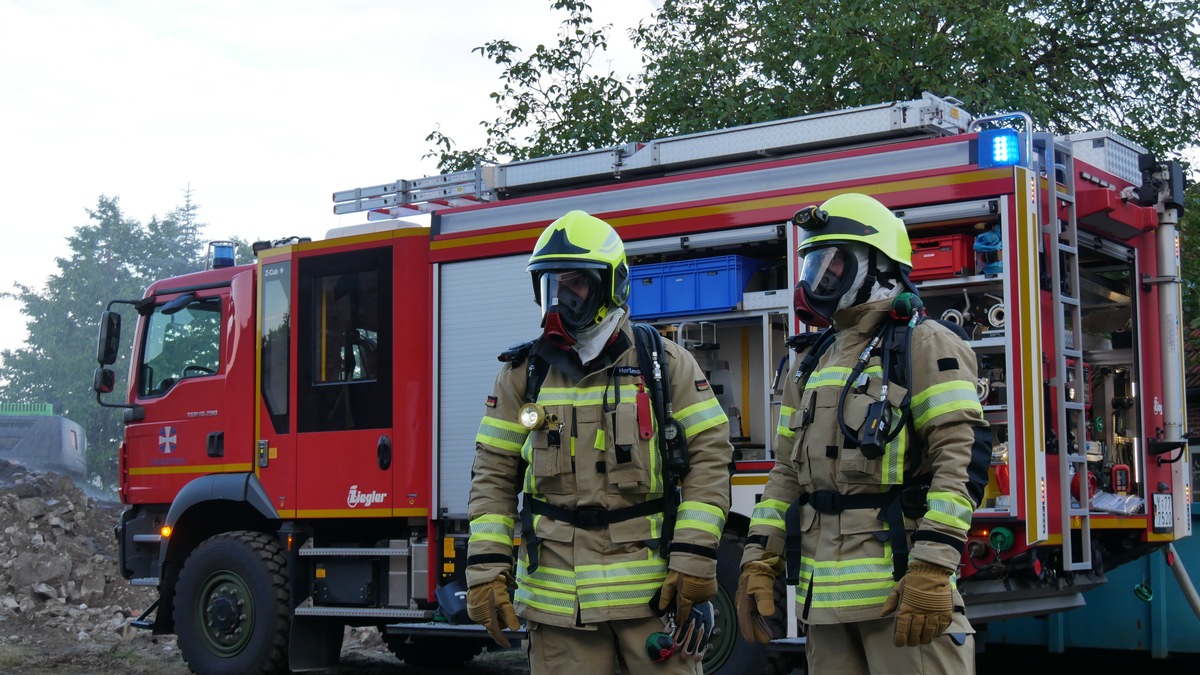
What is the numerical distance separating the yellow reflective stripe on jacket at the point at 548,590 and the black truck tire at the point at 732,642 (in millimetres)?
3135

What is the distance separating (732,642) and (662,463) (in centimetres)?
342

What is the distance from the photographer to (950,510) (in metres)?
3.80

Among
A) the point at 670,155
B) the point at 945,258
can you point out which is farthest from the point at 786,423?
the point at 670,155

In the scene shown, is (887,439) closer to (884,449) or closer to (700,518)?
(884,449)

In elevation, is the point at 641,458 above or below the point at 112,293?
below

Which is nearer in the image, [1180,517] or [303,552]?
[1180,517]

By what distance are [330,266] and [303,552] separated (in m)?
1.94

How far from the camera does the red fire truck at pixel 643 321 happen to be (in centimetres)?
692

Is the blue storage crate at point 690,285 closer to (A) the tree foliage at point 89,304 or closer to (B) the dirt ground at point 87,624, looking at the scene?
(B) the dirt ground at point 87,624

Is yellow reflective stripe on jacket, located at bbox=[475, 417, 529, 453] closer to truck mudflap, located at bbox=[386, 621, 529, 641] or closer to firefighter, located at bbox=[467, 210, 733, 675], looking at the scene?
firefighter, located at bbox=[467, 210, 733, 675]

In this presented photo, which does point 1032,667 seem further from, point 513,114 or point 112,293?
point 112,293

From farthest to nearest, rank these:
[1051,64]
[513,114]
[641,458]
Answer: [513,114] < [1051,64] < [641,458]

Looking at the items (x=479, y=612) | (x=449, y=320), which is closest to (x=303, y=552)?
(x=449, y=320)

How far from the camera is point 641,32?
53.0ft
